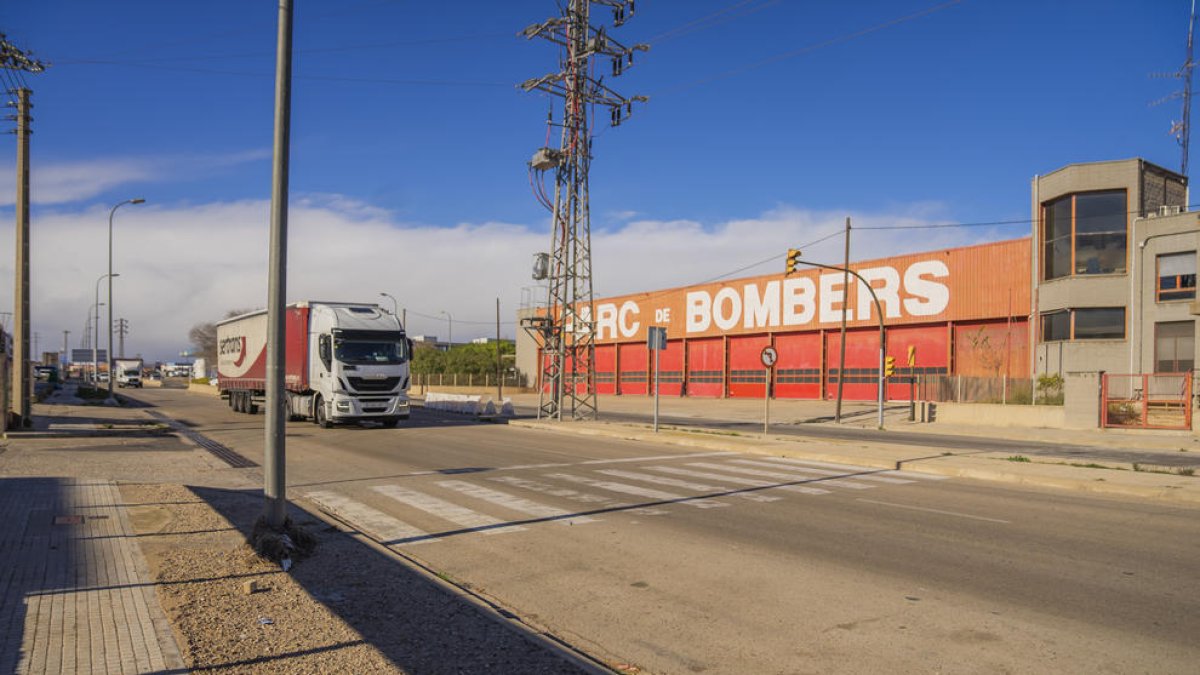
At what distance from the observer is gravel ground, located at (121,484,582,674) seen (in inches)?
187

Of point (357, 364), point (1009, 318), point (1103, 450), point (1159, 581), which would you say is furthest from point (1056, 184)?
point (1159, 581)

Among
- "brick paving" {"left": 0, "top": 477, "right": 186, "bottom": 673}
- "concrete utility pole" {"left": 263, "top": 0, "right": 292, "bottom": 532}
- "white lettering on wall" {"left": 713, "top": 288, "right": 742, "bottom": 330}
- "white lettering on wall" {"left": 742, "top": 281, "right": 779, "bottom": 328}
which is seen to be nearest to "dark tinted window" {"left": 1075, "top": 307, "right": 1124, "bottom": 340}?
"white lettering on wall" {"left": 742, "top": 281, "right": 779, "bottom": 328}

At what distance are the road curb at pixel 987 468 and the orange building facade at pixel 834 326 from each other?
49.5 feet

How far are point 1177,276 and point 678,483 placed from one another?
27423 mm

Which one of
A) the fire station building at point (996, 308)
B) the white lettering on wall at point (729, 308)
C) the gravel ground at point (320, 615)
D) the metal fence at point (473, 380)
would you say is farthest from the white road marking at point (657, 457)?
the metal fence at point (473, 380)

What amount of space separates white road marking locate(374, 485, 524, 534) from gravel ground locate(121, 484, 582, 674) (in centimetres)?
158

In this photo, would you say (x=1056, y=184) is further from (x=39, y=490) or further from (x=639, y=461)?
(x=39, y=490)

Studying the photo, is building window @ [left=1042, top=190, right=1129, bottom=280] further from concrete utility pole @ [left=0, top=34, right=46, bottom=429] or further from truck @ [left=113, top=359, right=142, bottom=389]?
truck @ [left=113, top=359, right=142, bottom=389]

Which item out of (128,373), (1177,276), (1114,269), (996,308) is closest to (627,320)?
(996,308)

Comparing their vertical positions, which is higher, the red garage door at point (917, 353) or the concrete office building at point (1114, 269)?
the concrete office building at point (1114, 269)

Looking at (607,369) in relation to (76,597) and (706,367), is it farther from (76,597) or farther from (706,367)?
(76,597)

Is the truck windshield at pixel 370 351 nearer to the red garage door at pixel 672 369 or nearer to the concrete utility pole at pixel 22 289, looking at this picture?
the concrete utility pole at pixel 22 289

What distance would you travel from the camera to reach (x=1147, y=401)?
2688cm

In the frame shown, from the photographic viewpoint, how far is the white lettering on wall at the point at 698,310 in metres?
56.7
